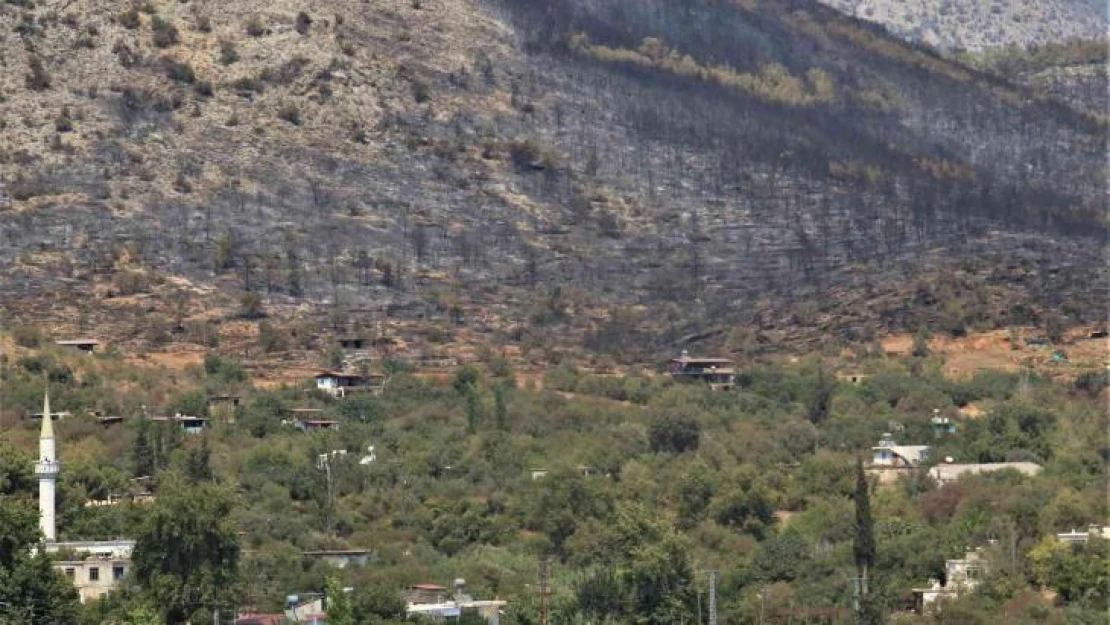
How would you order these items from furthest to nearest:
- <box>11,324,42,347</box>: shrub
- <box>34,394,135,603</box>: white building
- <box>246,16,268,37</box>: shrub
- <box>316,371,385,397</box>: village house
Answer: <box>246,16,268,37</box>: shrub, <box>316,371,385,397</box>: village house, <box>11,324,42,347</box>: shrub, <box>34,394,135,603</box>: white building

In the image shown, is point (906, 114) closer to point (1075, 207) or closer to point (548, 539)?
point (1075, 207)

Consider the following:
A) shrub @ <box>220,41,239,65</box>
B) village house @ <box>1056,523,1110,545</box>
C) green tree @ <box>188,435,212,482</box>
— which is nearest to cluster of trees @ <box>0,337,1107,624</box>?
green tree @ <box>188,435,212,482</box>

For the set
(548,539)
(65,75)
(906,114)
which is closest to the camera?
(548,539)

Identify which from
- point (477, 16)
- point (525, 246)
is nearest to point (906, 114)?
point (477, 16)

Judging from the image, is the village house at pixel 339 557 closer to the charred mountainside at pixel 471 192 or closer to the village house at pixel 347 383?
the village house at pixel 347 383

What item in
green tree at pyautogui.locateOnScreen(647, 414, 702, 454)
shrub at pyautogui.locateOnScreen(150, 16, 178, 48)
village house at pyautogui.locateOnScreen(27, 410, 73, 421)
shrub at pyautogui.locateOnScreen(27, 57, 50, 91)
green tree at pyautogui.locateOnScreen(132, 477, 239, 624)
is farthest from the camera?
shrub at pyautogui.locateOnScreen(150, 16, 178, 48)

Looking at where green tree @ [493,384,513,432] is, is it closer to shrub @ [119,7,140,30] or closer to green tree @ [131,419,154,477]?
green tree @ [131,419,154,477]

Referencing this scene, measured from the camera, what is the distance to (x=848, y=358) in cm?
12606

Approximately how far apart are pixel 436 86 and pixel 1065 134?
30.3 metres

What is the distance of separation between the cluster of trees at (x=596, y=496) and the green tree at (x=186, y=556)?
0.05 metres

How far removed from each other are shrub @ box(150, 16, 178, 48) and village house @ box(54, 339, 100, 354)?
76.4 feet

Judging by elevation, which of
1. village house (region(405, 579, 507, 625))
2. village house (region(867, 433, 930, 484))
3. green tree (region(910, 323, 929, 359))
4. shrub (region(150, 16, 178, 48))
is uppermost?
shrub (region(150, 16, 178, 48))

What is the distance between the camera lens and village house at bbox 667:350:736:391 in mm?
122500

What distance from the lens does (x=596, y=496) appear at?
102m
